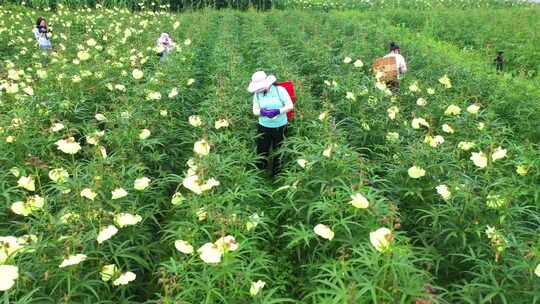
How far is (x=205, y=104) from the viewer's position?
17.9ft

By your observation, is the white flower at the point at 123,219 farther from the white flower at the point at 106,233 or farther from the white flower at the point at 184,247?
the white flower at the point at 184,247

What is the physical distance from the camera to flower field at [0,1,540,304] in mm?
2484

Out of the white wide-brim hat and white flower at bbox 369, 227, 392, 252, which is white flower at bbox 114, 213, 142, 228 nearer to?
white flower at bbox 369, 227, 392, 252

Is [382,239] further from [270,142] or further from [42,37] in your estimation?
[42,37]

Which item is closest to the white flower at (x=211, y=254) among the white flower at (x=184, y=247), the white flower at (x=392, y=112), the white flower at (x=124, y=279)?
the white flower at (x=184, y=247)

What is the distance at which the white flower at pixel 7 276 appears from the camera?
2115 millimetres

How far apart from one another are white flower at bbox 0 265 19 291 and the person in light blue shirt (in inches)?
105

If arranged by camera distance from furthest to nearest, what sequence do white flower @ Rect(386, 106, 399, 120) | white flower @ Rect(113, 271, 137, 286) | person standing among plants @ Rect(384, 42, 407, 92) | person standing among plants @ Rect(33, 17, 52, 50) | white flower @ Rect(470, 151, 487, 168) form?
person standing among plants @ Rect(33, 17, 52, 50) < person standing among plants @ Rect(384, 42, 407, 92) < white flower @ Rect(386, 106, 399, 120) < white flower @ Rect(470, 151, 487, 168) < white flower @ Rect(113, 271, 137, 286)

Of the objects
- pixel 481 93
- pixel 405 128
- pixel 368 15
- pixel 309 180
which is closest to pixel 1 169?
pixel 309 180

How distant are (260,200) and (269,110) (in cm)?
120

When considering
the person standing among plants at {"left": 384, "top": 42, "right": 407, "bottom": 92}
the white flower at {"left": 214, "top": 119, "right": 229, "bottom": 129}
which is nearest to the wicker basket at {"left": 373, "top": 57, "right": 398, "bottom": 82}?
the person standing among plants at {"left": 384, "top": 42, "right": 407, "bottom": 92}

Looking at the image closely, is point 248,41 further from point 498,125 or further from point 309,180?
point 309,180

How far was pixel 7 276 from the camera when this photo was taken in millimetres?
2133

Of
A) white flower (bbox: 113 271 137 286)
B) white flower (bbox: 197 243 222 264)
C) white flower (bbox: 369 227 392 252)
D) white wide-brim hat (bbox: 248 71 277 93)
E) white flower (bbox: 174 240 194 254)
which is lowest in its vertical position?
white flower (bbox: 113 271 137 286)
